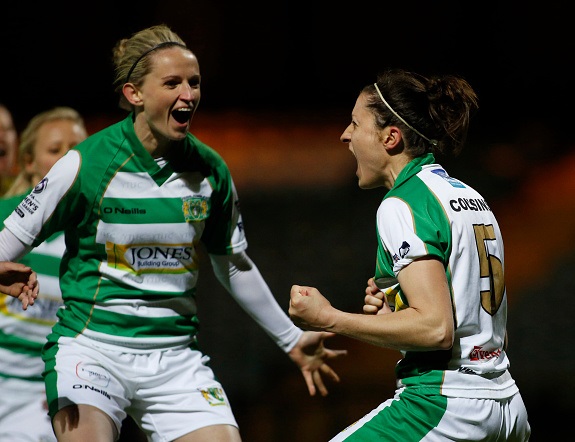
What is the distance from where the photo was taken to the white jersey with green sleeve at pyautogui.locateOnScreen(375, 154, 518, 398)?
232 cm

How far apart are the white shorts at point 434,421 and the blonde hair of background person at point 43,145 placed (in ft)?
6.59

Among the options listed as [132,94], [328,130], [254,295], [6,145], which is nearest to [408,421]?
[254,295]

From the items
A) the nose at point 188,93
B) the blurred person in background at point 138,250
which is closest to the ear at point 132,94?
the blurred person in background at point 138,250

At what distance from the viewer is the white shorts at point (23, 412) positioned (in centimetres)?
347

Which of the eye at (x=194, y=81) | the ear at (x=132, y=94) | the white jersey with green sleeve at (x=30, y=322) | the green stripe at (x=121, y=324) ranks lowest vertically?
the white jersey with green sleeve at (x=30, y=322)

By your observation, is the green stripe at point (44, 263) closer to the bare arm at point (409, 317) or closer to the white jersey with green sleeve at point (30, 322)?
the white jersey with green sleeve at point (30, 322)

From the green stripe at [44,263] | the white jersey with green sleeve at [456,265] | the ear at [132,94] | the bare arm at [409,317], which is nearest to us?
the bare arm at [409,317]

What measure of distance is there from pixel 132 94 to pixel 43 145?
0.90m

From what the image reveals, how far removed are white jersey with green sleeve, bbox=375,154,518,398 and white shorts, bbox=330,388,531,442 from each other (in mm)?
31

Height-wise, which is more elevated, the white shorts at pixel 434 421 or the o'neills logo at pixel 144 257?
the o'neills logo at pixel 144 257

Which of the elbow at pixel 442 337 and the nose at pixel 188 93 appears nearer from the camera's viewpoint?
the elbow at pixel 442 337

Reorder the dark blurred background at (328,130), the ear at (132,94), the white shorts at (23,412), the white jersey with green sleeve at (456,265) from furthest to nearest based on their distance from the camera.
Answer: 1. the dark blurred background at (328,130)
2. the white shorts at (23,412)
3. the ear at (132,94)
4. the white jersey with green sleeve at (456,265)

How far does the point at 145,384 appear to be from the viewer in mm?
2982

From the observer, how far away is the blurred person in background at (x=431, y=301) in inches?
88.4
